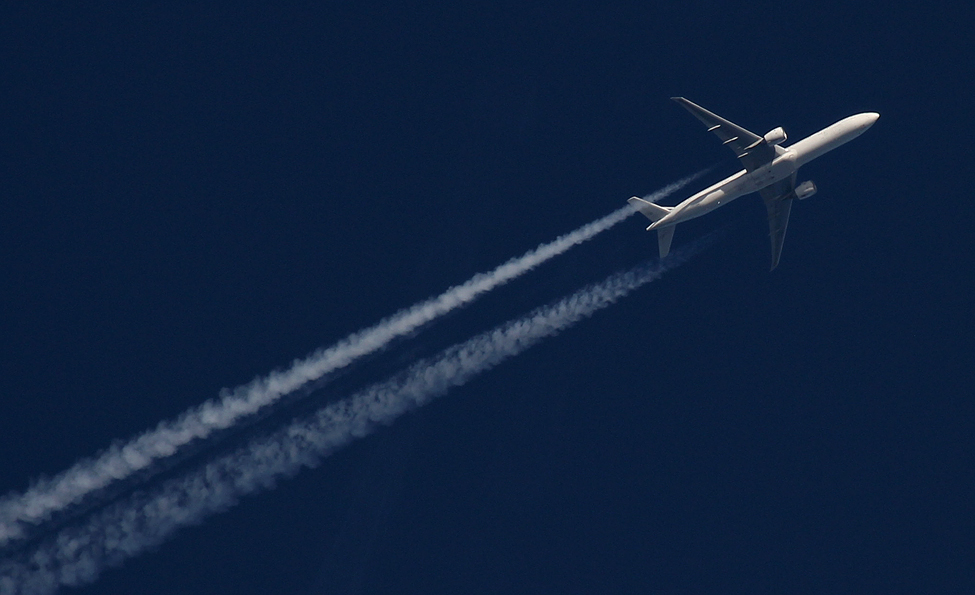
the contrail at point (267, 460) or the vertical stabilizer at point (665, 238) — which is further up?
the vertical stabilizer at point (665, 238)

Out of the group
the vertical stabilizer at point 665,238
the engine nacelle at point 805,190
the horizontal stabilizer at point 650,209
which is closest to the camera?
the horizontal stabilizer at point 650,209

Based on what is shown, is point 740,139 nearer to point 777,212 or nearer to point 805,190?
point 805,190

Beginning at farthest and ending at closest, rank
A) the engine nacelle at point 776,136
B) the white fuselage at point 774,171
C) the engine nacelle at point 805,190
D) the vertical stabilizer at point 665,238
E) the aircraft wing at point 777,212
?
1. the aircraft wing at point 777,212
2. the vertical stabilizer at point 665,238
3. the engine nacelle at point 805,190
4. the white fuselage at point 774,171
5. the engine nacelle at point 776,136

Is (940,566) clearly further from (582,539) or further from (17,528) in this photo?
(17,528)

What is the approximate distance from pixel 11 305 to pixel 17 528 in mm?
23016

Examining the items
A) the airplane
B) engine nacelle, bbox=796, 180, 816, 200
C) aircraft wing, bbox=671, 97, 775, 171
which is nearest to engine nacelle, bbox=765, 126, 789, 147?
the airplane

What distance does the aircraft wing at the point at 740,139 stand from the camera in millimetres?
70500

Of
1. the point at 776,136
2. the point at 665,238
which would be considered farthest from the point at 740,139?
the point at 665,238

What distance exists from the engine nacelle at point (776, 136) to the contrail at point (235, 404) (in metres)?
6.10

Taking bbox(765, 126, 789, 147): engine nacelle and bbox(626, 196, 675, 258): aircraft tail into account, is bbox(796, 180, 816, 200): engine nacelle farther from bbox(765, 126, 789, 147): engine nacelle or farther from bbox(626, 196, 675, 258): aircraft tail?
bbox(626, 196, 675, 258): aircraft tail

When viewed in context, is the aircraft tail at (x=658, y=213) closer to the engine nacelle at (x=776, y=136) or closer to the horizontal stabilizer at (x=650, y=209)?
the horizontal stabilizer at (x=650, y=209)

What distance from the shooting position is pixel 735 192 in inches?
2776

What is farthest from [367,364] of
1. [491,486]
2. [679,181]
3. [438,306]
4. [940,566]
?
[940,566]

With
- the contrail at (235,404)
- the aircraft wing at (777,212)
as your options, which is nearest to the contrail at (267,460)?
the contrail at (235,404)
